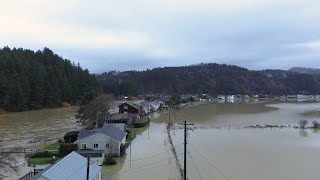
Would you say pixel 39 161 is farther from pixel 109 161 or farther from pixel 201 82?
pixel 201 82

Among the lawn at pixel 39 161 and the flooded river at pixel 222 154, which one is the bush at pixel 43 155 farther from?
the flooded river at pixel 222 154

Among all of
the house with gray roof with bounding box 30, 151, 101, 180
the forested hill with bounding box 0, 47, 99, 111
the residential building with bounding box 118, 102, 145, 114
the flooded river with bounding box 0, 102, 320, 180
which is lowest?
the flooded river with bounding box 0, 102, 320, 180

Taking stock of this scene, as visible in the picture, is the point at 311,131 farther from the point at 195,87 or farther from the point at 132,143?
the point at 195,87

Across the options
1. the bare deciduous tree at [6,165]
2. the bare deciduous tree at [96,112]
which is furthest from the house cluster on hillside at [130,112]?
the bare deciduous tree at [6,165]

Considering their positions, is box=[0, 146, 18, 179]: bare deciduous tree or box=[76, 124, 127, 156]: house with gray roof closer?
box=[0, 146, 18, 179]: bare deciduous tree

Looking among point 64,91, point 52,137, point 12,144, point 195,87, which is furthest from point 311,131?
point 195,87

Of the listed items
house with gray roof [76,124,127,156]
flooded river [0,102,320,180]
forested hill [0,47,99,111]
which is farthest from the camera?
forested hill [0,47,99,111]

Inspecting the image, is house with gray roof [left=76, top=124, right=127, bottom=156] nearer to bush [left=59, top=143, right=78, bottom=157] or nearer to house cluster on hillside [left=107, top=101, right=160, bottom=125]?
bush [left=59, top=143, right=78, bottom=157]

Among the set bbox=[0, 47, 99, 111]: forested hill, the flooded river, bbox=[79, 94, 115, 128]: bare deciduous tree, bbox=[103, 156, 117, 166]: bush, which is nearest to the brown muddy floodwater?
the flooded river
